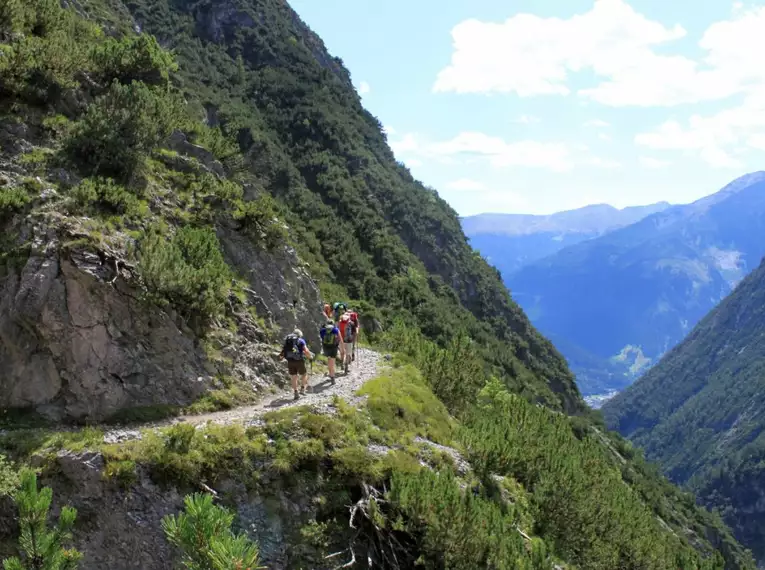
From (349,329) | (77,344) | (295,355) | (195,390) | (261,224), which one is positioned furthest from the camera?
(261,224)

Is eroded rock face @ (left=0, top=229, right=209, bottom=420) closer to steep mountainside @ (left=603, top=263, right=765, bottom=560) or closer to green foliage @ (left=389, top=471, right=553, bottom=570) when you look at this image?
green foliage @ (left=389, top=471, right=553, bottom=570)

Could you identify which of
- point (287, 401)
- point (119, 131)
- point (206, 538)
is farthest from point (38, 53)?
point (206, 538)

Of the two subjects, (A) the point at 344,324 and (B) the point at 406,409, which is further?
(A) the point at 344,324

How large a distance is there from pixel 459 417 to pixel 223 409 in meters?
11.0

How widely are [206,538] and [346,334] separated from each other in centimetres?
1481

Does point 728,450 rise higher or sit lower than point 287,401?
lower

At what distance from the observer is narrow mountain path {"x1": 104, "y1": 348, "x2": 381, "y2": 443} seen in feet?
44.6

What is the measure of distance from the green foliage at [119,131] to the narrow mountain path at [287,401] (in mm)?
9705

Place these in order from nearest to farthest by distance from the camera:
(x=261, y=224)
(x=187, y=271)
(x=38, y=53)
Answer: (x=187, y=271) → (x=38, y=53) → (x=261, y=224)

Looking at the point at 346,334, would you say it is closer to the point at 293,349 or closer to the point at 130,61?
the point at 293,349

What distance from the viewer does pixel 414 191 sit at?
306 ft

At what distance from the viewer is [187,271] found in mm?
16594

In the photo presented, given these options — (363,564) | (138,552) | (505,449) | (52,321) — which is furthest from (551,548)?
(52,321)

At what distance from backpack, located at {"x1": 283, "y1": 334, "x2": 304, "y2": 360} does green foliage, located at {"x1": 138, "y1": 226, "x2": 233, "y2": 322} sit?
2611 mm
